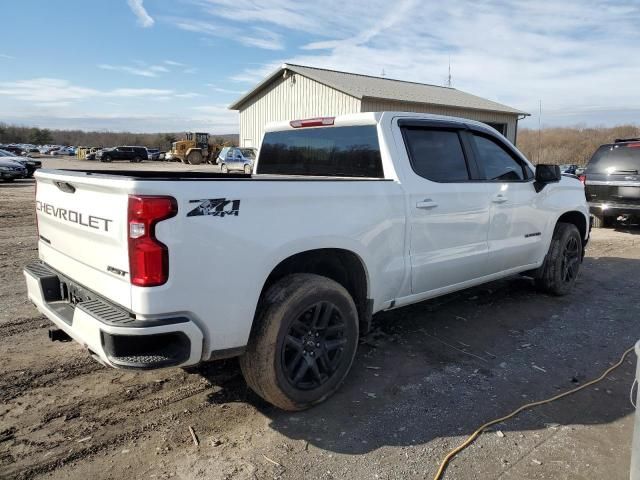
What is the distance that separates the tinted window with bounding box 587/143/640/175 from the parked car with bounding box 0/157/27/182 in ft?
73.0

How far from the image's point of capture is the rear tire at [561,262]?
18.5 feet

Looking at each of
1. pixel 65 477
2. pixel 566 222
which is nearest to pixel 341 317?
pixel 65 477

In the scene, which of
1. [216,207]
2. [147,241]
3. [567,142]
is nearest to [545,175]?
[216,207]

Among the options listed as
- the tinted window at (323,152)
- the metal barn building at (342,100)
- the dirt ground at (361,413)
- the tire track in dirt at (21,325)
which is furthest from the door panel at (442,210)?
the metal barn building at (342,100)

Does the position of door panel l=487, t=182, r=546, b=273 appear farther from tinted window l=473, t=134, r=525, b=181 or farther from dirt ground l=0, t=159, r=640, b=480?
dirt ground l=0, t=159, r=640, b=480

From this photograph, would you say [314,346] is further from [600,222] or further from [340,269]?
[600,222]

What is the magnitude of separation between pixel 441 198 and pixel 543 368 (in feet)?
5.12

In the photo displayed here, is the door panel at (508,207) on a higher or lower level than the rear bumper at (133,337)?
higher

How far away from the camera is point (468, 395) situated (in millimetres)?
3514

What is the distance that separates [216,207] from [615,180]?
1030cm

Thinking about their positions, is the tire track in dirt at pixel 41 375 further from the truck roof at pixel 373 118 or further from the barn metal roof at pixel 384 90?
the barn metal roof at pixel 384 90

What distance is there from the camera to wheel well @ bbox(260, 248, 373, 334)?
331 centimetres

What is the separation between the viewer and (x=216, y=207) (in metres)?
2.62

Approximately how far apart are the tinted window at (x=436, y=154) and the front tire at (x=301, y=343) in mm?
1354
